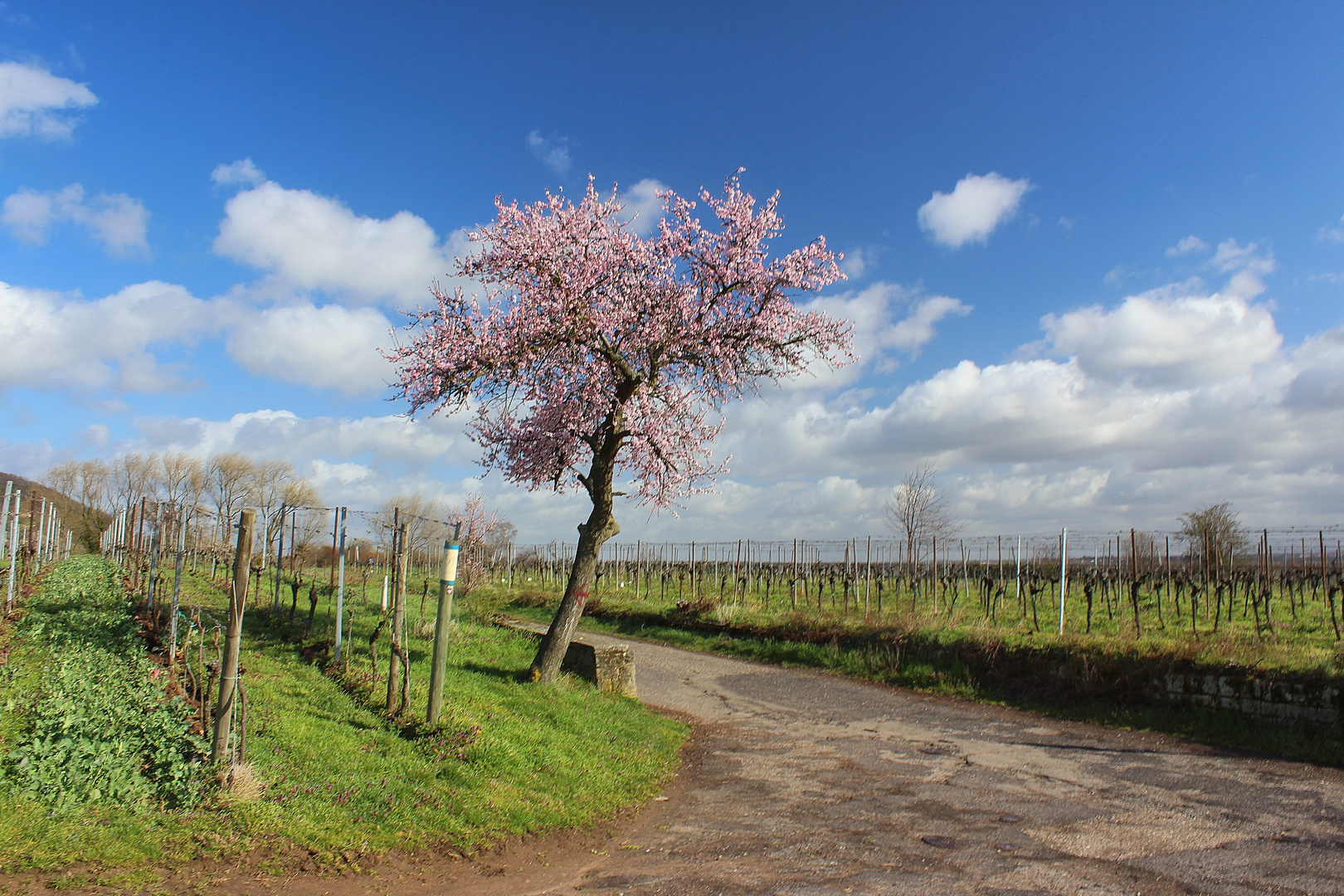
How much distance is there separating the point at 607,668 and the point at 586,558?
1.78 meters

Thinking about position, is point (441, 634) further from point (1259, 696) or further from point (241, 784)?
point (1259, 696)

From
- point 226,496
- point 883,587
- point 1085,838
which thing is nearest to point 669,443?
point 1085,838

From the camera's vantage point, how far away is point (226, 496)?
2469 inches

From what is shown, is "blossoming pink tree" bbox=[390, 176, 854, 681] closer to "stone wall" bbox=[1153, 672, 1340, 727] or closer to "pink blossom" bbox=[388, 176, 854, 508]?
"pink blossom" bbox=[388, 176, 854, 508]

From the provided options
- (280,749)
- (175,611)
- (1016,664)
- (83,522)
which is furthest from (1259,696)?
(83,522)

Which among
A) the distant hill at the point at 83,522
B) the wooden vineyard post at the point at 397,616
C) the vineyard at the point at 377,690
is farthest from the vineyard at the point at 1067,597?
the distant hill at the point at 83,522

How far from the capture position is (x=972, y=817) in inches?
263

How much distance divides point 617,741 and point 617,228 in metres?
8.02

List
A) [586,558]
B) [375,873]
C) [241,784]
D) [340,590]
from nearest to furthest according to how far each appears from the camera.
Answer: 1. [375,873]
2. [241,784]
3. [340,590]
4. [586,558]

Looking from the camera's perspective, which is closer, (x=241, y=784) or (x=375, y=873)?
(x=375, y=873)

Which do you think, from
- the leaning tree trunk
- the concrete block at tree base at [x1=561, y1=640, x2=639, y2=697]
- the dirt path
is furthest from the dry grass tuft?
the concrete block at tree base at [x1=561, y1=640, x2=639, y2=697]

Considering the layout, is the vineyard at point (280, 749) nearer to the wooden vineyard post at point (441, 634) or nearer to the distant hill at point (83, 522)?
the wooden vineyard post at point (441, 634)

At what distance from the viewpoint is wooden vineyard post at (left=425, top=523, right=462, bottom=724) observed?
767 cm

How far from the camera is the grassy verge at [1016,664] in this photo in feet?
32.9
